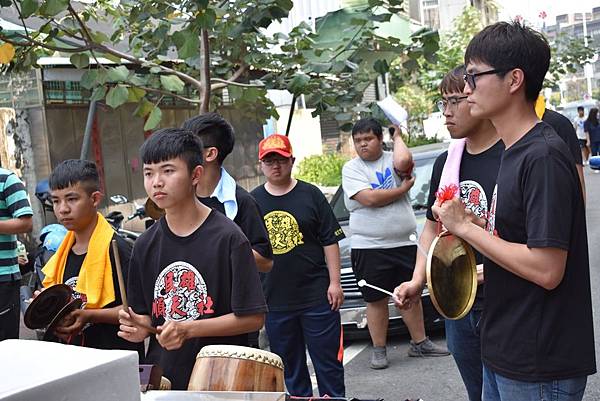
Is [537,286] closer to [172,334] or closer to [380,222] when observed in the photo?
[172,334]

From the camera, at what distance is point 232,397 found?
2408 millimetres

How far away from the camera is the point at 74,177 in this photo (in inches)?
164

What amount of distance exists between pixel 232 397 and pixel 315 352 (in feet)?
9.46

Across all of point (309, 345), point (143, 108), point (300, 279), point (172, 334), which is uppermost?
point (143, 108)

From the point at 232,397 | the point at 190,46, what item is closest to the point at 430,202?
the point at 232,397

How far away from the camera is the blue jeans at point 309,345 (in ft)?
17.3

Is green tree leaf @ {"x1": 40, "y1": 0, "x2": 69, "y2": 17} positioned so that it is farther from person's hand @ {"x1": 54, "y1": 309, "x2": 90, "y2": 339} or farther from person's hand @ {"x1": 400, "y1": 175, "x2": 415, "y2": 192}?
person's hand @ {"x1": 400, "y1": 175, "x2": 415, "y2": 192}

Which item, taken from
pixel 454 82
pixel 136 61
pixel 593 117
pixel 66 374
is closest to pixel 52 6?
pixel 136 61

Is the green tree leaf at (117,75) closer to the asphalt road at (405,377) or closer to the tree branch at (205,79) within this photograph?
the tree branch at (205,79)

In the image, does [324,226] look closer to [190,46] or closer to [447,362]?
[190,46]

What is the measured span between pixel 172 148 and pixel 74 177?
101 cm

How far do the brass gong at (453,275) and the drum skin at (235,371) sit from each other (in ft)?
2.13

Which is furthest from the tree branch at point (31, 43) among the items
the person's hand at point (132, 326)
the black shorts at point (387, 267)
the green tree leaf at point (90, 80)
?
the person's hand at point (132, 326)

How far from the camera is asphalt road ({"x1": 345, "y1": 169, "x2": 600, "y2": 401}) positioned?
5.92 meters
